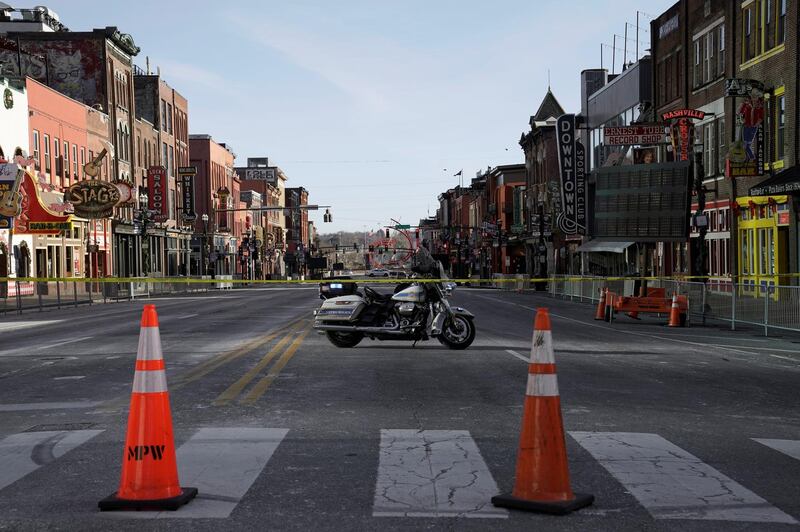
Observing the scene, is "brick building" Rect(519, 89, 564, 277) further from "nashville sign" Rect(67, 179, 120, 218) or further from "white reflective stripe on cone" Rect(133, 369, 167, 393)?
"white reflective stripe on cone" Rect(133, 369, 167, 393)

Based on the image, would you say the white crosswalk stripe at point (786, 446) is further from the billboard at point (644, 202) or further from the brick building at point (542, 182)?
the brick building at point (542, 182)

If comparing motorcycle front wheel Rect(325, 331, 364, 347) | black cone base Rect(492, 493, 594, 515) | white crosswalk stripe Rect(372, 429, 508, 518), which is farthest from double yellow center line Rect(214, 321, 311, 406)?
black cone base Rect(492, 493, 594, 515)

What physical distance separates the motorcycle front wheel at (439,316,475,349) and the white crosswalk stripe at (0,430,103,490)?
874 cm

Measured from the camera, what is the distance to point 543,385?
18.9 ft

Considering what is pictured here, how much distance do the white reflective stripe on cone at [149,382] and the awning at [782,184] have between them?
81.3ft

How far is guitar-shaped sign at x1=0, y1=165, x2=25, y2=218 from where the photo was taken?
39.8m

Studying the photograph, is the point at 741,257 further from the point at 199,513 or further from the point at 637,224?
the point at 199,513

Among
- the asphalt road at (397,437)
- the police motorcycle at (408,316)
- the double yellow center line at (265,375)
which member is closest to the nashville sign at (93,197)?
the double yellow center line at (265,375)

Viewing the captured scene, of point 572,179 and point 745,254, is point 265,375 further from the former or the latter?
point 572,179

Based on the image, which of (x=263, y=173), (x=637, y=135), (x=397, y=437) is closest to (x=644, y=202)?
(x=637, y=135)

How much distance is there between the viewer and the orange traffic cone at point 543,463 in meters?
5.56

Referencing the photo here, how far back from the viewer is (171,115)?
89.4 metres

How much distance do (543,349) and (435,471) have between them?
4.37 feet

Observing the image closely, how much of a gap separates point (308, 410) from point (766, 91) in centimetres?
2708
